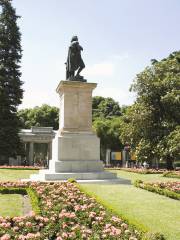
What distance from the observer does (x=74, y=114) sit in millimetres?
20344

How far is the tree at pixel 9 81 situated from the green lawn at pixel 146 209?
20.8 metres

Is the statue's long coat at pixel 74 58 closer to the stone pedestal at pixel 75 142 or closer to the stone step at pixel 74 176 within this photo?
the stone pedestal at pixel 75 142

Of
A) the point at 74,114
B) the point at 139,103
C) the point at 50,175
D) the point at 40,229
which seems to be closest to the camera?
the point at 40,229

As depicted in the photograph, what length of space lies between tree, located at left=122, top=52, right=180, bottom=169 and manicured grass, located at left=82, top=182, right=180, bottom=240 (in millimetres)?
17597

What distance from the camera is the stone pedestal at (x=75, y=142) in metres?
18.3

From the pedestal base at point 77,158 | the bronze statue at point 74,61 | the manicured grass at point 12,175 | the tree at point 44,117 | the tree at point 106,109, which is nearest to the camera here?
the pedestal base at point 77,158

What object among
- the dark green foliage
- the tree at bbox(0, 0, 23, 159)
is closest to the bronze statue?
the dark green foliage

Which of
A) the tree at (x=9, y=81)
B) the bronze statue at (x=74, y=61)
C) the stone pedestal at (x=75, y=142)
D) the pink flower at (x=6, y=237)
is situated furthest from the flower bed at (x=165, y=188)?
the tree at (x=9, y=81)

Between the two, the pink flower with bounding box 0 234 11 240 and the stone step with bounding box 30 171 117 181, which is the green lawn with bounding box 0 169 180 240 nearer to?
the pink flower with bounding box 0 234 11 240

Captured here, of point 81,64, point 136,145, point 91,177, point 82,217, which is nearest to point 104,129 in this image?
point 136,145

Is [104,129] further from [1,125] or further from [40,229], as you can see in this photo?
[40,229]

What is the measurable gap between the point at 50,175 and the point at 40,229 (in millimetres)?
10312

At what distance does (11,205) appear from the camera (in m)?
10.9

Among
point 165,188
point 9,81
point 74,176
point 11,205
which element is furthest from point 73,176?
point 9,81
